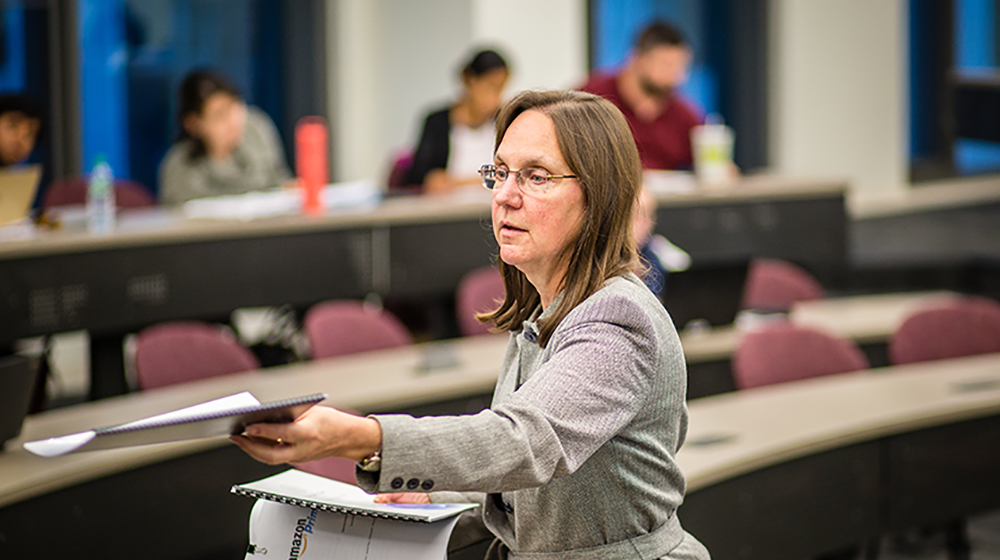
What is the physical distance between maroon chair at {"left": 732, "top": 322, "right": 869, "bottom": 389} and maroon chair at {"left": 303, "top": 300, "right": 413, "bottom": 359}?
1145 millimetres

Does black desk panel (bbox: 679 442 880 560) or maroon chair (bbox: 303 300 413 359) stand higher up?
maroon chair (bbox: 303 300 413 359)

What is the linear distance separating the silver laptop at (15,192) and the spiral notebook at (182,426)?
8.91 ft

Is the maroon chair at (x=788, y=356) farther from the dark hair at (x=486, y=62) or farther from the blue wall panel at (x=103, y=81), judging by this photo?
the blue wall panel at (x=103, y=81)

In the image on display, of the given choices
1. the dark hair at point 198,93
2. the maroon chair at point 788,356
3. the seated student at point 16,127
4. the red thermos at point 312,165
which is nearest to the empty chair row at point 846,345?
the maroon chair at point 788,356

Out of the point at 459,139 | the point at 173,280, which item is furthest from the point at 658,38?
the point at 173,280

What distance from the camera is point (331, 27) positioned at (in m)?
6.73

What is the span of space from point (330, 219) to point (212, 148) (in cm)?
87

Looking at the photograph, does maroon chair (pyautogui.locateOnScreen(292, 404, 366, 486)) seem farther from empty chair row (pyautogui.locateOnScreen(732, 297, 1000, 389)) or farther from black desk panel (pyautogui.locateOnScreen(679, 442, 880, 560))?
empty chair row (pyautogui.locateOnScreen(732, 297, 1000, 389))

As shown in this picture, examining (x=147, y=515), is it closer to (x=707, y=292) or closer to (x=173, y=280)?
(x=173, y=280)

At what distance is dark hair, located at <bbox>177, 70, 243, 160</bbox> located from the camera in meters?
4.57

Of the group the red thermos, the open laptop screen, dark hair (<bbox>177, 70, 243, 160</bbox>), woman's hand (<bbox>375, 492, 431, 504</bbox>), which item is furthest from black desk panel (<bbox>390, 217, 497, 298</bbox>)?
woman's hand (<bbox>375, 492, 431, 504</bbox>)

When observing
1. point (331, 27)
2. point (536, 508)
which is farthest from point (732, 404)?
point (331, 27)

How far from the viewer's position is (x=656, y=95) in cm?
482

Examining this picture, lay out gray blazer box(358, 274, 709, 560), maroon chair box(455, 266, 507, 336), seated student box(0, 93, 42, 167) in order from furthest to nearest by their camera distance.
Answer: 1. seated student box(0, 93, 42, 167)
2. maroon chair box(455, 266, 507, 336)
3. gray blazer box(358, 274, 709, 560)
